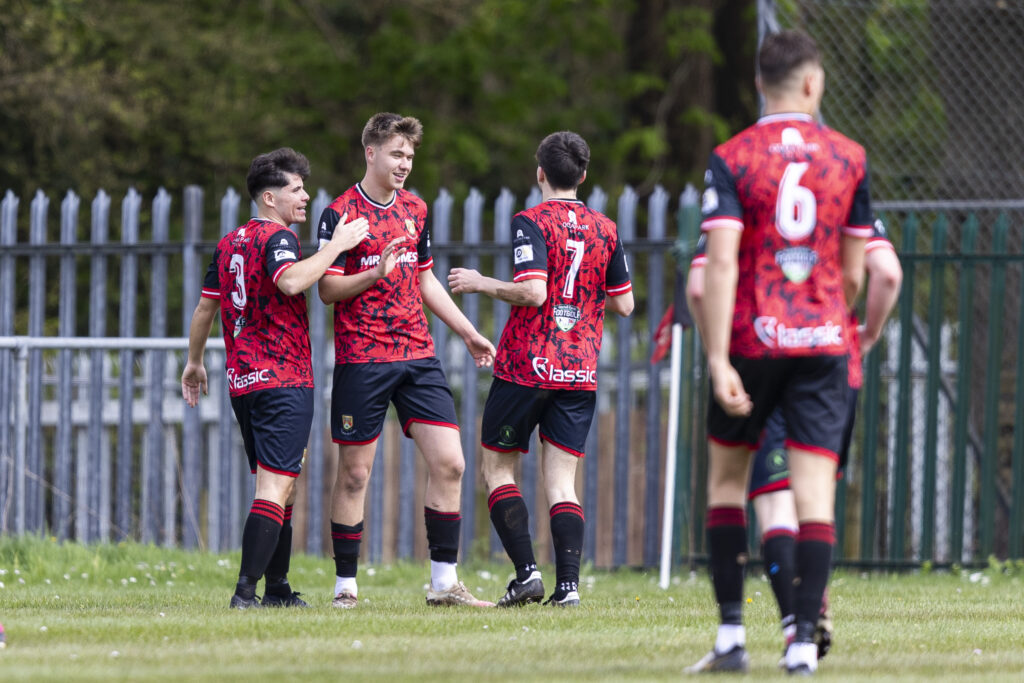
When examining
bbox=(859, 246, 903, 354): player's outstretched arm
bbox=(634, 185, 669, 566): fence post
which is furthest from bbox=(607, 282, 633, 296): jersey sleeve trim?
bbox=(634, 185, 669, 566): fence post

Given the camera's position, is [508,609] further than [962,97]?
No

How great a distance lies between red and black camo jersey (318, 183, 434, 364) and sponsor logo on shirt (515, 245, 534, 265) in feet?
1.54

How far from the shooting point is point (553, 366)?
19.4ft

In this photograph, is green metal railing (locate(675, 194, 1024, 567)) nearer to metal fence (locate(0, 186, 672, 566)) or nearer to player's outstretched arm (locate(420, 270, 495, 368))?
metal fence (locate(0, 186, 672, 566))

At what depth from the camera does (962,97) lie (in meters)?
10.6

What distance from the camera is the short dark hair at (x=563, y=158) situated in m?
5.95

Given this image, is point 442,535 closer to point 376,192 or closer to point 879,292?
point 376,192

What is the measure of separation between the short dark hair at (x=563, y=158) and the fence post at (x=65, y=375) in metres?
4.19

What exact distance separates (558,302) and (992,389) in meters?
3.48

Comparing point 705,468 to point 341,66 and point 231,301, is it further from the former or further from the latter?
point 341,66

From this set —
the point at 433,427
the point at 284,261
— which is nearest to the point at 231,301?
the point at 284,261

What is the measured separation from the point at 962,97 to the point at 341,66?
922cm

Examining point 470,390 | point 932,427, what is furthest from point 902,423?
point 470,390

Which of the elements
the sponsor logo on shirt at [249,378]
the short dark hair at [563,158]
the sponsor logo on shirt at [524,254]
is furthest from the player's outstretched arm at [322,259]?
the short dark hair at [563,158]
